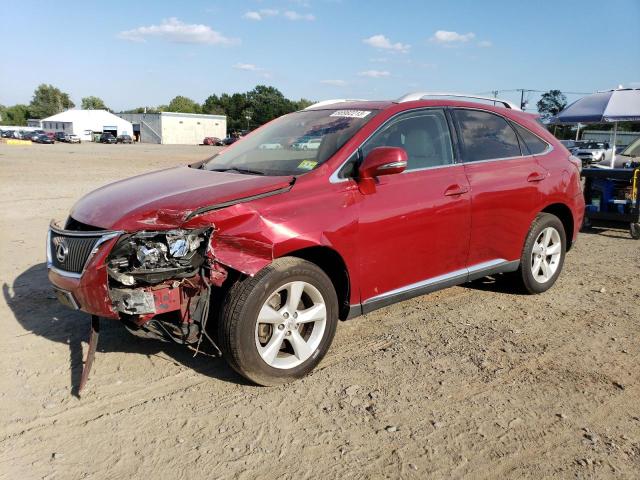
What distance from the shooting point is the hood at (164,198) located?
10.6 ft

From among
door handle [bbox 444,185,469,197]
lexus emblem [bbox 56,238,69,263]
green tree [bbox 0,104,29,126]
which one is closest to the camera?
lexus emblem [bbox 56,238,69,263]

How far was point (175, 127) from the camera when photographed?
286 feet

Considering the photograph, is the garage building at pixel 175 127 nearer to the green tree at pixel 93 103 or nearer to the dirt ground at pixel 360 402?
the green tree at pixel 93 103

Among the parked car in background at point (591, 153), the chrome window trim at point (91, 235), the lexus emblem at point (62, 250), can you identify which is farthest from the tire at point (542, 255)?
the parked car in background at point (591, 153)

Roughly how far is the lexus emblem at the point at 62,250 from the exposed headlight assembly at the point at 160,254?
47 cm

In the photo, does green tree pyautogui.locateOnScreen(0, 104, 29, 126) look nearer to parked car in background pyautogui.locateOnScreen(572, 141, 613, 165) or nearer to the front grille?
parked car in background pyautogui.locateOnScreen(572, 141, 613, 165)

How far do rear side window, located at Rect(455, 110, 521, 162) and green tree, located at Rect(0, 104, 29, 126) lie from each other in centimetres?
14156

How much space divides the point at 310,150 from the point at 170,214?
126 centimetres

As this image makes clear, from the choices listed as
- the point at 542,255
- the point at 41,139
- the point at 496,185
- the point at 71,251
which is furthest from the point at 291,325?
the point at 41,139

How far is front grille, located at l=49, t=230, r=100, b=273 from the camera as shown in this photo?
10.7ft

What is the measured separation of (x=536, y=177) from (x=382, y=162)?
2155 millimetres

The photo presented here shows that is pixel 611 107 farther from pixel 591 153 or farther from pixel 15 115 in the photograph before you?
pixel 15 115

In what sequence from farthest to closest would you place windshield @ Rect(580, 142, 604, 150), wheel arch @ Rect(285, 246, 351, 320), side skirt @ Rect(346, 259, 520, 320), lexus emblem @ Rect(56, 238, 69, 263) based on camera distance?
windshield @ Rect(580, 142, 604, 150), side skirt @ Rect(346, 259, 520, 320), wheel arch @ Rect(285, 246, 351, 320), lexus emblem @ Rect(56, 238, 69, 263)

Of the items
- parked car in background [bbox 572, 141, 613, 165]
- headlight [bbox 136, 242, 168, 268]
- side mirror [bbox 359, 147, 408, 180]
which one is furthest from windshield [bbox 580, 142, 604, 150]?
headlight [bbox 136, 242, 168, 268]
